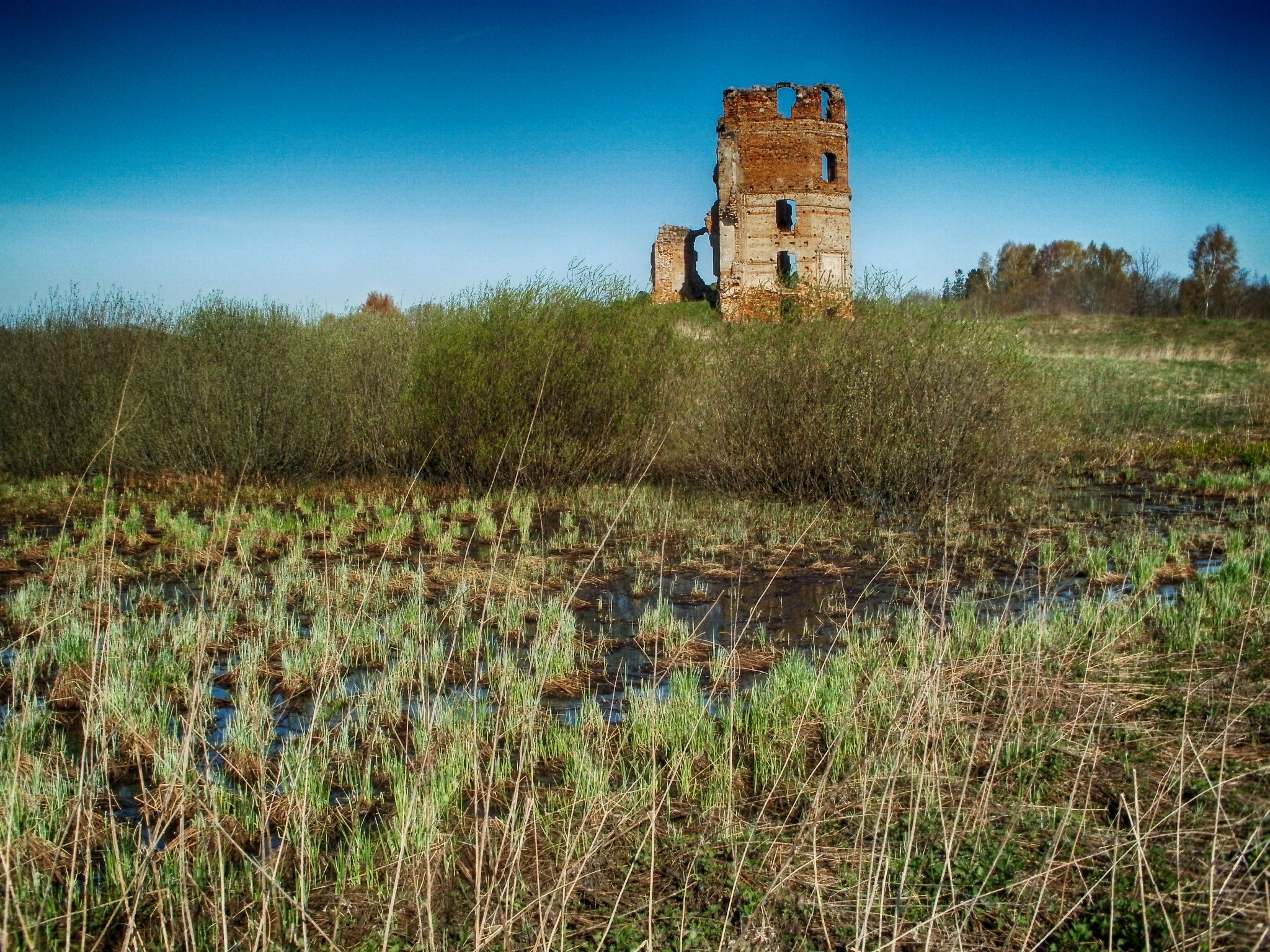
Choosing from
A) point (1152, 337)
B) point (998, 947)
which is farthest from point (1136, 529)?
point (1152, 337)

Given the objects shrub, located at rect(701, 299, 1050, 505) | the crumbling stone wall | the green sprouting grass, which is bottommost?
the green sprouting grass

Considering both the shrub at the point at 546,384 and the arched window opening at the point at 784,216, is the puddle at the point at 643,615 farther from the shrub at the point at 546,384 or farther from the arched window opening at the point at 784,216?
the arched window opening at the point at 784,216

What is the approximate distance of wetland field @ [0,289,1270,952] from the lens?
283 cm

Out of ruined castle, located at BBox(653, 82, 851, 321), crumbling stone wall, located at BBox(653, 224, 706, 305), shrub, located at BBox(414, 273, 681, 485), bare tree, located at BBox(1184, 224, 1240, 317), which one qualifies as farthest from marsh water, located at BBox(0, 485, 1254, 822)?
bare tree, located at BBox(1184, 224, 1240, 317)

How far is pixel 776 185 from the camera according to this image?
89.7 ft

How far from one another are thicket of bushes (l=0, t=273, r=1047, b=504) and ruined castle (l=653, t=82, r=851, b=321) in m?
14.4

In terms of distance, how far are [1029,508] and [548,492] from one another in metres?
5.30

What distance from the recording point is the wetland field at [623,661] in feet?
9.29

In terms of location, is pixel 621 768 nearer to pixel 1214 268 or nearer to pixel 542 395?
pixel 542 395

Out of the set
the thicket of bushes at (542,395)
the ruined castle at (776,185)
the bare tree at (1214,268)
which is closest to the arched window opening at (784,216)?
the ruined castle at (776,185)

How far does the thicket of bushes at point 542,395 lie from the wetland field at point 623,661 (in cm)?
5

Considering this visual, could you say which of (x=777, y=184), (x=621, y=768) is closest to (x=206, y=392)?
(x=621, y=768)

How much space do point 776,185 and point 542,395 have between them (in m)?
19.0

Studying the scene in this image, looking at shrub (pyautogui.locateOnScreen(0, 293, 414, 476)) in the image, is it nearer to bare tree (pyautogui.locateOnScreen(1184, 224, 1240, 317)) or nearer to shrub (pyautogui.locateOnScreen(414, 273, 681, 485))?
shrub (pyautogui.locateOnScreen(414, 273, 681, 485))
